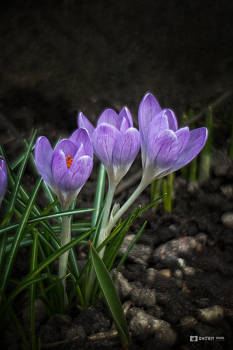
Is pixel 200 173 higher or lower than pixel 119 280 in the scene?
higher

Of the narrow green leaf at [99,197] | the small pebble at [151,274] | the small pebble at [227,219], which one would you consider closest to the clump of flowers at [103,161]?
A: the narrow green leaf at [99,197]

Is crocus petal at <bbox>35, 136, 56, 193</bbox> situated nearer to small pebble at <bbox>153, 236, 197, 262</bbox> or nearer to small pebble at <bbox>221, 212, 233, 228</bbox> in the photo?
small pebble at <bbox>153, 236, 197, 262</bbox>

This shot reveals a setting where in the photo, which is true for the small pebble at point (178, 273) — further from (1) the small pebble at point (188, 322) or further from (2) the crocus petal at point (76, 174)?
(2) the crocus petal at point (76, 174)

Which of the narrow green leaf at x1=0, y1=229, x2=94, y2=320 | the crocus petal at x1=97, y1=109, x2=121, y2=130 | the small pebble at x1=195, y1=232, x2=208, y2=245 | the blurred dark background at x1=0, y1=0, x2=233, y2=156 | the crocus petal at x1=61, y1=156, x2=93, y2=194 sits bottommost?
the small pebble at x1=195, y1=232, x2=208, y2=245

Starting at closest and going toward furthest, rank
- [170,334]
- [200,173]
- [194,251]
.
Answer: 1. [170,334]
2. [194,251]
3. [200,173]

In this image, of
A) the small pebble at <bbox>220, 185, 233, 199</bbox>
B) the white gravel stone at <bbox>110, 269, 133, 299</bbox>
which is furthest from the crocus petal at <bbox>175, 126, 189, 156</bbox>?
the small pebble at <bbox>220, 185, 233, 199</bbox>

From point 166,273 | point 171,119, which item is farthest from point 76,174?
point 166,273

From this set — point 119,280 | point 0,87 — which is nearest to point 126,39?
point 0,87

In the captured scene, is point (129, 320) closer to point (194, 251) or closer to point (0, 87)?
point (194, 251)

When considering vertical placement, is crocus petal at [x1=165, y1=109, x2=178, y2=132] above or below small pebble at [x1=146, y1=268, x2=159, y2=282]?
above
